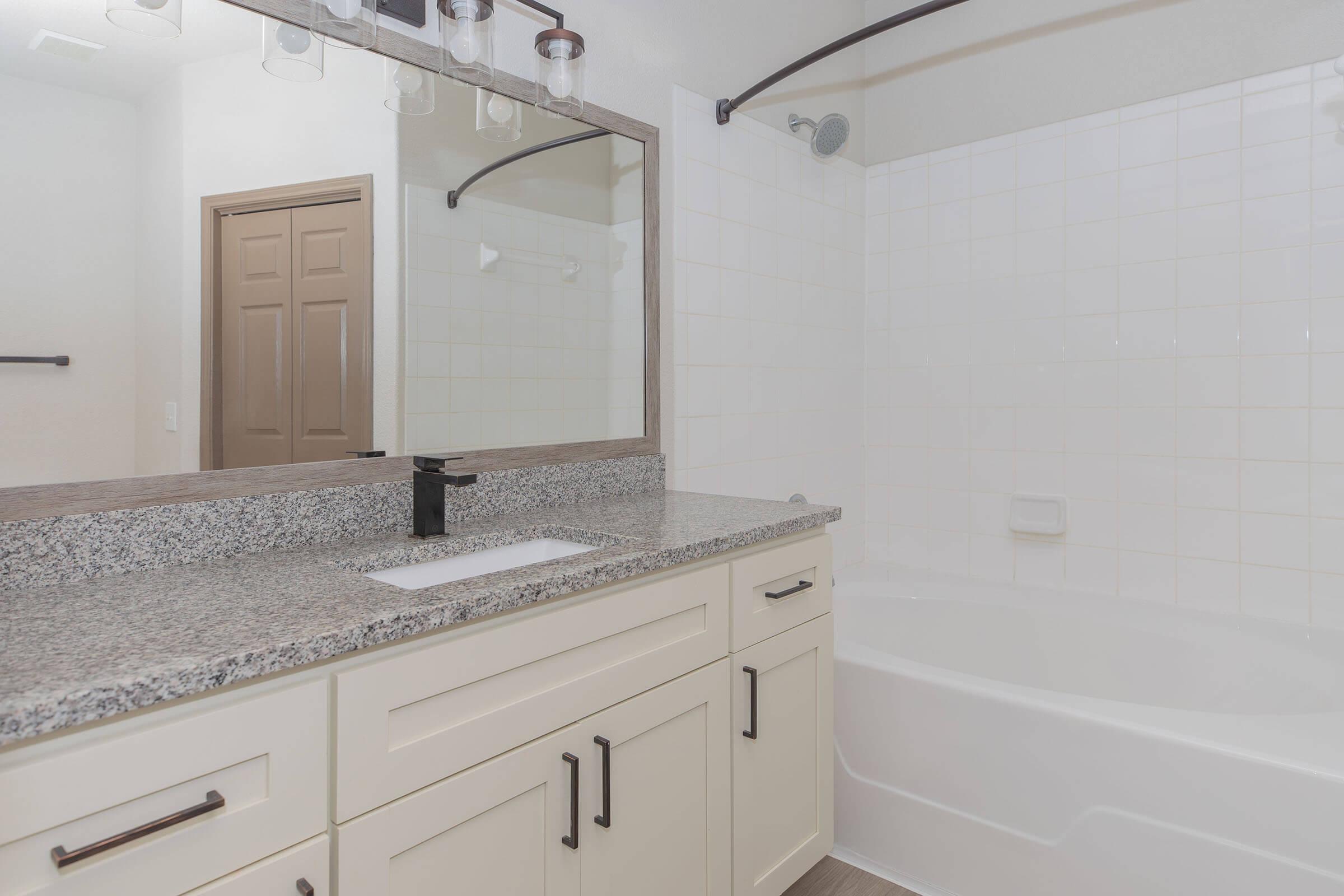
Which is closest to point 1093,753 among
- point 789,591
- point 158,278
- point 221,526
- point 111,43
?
point 789,591

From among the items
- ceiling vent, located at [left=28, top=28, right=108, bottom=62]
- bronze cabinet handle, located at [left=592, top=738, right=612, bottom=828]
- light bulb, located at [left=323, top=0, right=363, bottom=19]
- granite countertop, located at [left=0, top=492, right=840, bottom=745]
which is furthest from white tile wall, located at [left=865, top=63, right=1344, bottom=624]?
ceiling vent, located at [left=28, top=28, right=108, bottom=62]

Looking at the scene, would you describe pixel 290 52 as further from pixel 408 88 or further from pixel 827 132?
pixel 827 132

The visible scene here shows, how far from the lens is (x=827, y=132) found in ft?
8.01

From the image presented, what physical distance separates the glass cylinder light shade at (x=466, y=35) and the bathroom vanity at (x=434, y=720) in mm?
902

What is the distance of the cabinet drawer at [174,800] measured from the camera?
618 millimetres

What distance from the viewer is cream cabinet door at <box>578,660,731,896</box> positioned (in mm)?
1097

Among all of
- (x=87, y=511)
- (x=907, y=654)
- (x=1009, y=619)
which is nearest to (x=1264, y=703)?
(x=1009, y=619)

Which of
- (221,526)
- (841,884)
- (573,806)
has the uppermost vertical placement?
(221,526)

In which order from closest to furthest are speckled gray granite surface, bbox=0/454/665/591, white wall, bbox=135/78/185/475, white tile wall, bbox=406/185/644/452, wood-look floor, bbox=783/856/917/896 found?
speckled gray granite surface, bbox=0/454/665/591
white wall, bbox=135/78/185/475
white tile wall, bbox=406/185/644/452
wood-look floor, bbox=783/856/917/896

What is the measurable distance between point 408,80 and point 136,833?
132cm

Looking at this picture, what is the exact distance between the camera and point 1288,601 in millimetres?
2096

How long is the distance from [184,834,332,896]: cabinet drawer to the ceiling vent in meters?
1.11

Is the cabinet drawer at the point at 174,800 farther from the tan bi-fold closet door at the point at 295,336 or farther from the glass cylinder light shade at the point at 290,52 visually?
the glass cylinder light shade at the point at 290,52

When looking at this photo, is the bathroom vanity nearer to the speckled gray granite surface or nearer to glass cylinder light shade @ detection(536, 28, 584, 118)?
the speckled gray granite surface
